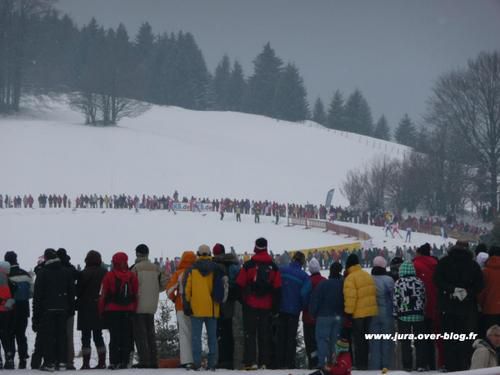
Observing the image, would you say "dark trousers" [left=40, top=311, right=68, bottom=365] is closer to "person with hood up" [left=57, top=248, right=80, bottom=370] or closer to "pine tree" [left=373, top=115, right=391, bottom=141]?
"person with hood up" [left=57, top=248, right=80, bottom=370]

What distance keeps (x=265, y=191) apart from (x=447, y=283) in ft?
157

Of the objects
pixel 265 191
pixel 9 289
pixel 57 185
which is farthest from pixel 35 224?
pixel 9 289

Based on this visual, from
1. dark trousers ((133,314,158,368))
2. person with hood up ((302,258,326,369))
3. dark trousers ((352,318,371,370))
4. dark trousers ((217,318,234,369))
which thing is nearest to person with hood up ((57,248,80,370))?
dark trousers ((133,314,158,368))

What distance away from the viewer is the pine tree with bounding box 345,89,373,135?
11500 centimetres

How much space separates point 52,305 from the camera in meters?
11.3

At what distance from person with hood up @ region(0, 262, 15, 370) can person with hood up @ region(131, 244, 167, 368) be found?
A: 140 cm

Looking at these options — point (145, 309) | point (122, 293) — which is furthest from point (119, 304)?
point (145, 309)

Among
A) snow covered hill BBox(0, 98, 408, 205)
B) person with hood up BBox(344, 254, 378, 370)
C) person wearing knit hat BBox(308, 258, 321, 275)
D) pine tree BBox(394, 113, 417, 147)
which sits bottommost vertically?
person with hood up BBox(344, 254, 378, 370)

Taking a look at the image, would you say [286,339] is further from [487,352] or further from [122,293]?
[487,352]

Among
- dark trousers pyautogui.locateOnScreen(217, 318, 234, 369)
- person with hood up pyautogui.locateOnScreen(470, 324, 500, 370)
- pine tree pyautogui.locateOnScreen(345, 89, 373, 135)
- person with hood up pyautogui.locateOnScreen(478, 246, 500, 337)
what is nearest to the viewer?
person with hood up pyautogui.locateOnScreen(470, 324, 500, 370)

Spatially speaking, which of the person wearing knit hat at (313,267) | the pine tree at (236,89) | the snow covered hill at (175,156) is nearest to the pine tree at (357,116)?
the pine tree at (236,89)

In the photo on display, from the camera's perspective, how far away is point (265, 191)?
5894cm

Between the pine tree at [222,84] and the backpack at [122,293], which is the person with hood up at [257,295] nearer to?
the backpack at [122,293]

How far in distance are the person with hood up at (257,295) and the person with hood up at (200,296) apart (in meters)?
0.32
